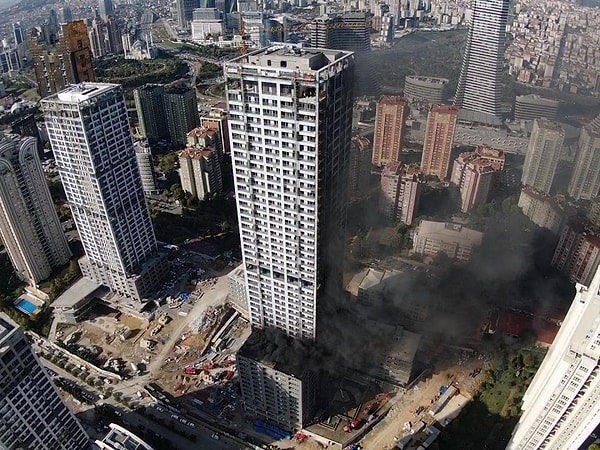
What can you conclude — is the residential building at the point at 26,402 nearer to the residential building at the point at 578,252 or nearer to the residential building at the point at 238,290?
the residential building at the point at 238,290

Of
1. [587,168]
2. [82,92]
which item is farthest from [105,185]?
[587,168]

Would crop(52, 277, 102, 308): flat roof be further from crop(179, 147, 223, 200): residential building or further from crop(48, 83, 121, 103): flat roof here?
crop(179, 147, 223, 200): residential building

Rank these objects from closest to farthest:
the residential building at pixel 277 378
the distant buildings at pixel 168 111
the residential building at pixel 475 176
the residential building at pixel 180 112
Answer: the residential building at pixel 277 378
the residential building at pixel 475 176
the residential building at pixel 180 112
the distant buildings at pixel 168 111

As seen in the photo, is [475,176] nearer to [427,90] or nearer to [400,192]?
[400,192]

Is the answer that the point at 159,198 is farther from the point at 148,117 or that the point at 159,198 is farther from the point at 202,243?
→ the point at 148,117

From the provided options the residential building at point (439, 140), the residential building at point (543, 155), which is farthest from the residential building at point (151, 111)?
the residential building at point (543, 155)
